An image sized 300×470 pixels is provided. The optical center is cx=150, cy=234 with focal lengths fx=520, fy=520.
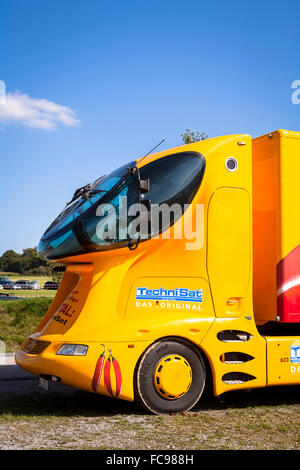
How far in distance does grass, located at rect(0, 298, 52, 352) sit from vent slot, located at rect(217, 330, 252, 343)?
615 cm

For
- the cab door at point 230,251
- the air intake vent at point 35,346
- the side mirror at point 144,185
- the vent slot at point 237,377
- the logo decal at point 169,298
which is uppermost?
the side mirror at point 144,185

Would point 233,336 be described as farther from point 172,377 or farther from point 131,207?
point 131,207

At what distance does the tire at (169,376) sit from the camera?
5.63m

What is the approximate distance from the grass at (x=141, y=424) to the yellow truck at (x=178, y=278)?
32 cm

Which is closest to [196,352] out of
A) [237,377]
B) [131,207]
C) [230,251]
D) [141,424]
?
[237,377]

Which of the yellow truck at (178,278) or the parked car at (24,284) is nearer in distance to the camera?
the yellow truck at (178,278)

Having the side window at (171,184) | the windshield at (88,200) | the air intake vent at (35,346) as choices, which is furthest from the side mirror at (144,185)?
the air intake vent at (35,346)

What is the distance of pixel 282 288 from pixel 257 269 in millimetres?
430

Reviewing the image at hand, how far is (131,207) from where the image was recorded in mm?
5844

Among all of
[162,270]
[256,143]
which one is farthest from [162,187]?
[256,143]

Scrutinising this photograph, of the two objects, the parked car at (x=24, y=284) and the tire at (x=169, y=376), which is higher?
the tire at (x=169, y=376)

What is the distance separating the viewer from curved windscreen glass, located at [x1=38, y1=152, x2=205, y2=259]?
228 inches

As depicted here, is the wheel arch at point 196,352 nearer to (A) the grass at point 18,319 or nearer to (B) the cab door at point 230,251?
(B) the cab door at point 230,251
